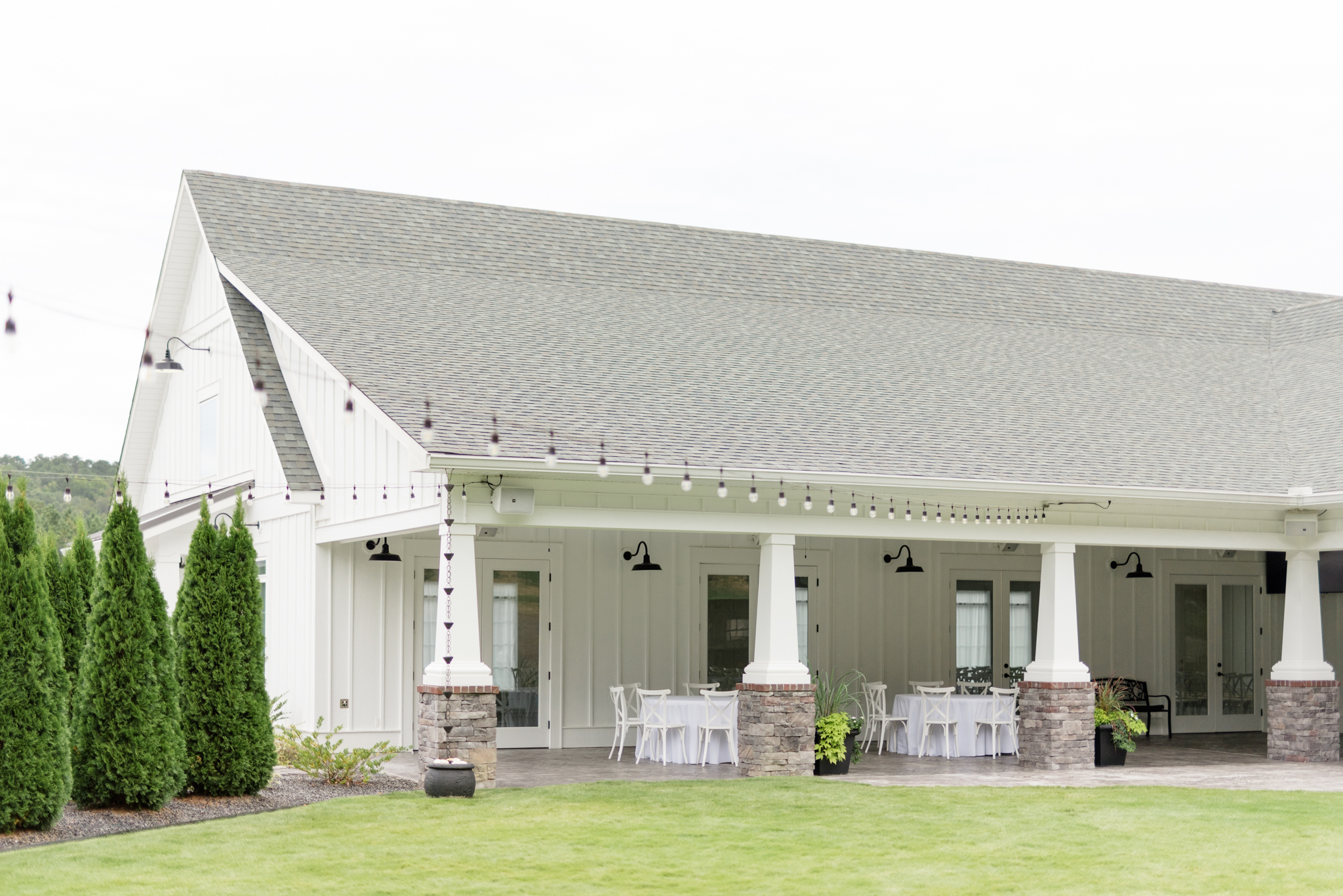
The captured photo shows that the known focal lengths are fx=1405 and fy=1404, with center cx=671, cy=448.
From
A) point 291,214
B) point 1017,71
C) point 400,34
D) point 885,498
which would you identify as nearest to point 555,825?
point 885,498

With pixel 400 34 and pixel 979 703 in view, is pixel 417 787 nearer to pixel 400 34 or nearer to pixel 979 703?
pixel 979 703

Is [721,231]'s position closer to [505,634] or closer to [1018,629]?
[505,634]

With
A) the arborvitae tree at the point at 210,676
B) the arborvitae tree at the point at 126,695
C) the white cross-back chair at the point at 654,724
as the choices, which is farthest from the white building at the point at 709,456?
the arborvitae tree at the point at 126,695

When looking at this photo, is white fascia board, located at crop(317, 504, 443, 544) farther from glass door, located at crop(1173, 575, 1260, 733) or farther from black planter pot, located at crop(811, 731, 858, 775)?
glass door, located at crop(1173, 575, 1260, 733)

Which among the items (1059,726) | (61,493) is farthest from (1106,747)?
(61,493)

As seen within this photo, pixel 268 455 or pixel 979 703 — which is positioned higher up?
pixel 268 455

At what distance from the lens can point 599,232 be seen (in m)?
18.7

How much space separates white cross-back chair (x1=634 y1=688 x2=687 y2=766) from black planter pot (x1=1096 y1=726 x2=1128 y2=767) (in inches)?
176

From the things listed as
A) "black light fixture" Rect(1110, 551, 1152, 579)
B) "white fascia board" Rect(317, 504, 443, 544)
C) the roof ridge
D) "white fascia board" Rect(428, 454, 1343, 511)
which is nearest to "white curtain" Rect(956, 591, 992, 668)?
"black light fixture" Rect(1110, 551, 1152, 579)

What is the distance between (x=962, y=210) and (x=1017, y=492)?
40.7m

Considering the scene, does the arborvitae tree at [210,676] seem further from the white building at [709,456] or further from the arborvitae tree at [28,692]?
the white building at [709,456]

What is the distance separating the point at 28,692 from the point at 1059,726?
390 inches

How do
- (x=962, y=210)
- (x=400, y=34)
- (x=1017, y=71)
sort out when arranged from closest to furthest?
1. (x=400, y=34)
2. (x=1017, y=71)
3. (x=962, y=210)

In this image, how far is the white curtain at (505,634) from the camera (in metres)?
16.7
